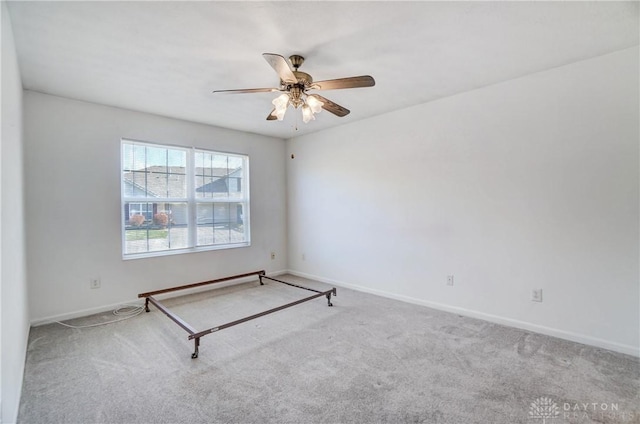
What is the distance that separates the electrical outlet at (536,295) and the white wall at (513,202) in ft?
0.11

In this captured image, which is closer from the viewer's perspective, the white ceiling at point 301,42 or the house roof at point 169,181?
the white ceiling at point 301,42

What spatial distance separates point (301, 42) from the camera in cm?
221

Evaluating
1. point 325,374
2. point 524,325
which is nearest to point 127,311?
point 325,374

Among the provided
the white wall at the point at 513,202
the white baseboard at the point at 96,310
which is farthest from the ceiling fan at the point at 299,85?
the white baseboard at the point at 96,310

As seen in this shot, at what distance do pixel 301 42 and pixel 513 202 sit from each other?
2.49m

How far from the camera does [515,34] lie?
2158mm

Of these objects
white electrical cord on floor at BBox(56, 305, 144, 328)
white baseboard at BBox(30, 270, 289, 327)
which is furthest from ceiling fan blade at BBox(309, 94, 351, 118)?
white baseboard at BBox(30, 270, 289, 327)

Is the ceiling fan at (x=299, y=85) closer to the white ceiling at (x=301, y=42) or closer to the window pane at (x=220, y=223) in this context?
the white ceiling at (x=301, y=42)

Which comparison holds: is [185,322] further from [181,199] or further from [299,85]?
[299,85]

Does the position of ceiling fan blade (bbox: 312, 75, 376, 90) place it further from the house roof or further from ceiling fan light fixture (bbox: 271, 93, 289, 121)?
the house roof

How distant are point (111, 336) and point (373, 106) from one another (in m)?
3.73

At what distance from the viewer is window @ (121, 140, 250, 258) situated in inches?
150

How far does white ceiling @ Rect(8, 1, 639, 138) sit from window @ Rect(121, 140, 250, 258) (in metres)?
0.97

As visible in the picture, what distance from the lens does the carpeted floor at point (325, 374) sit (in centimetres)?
180
